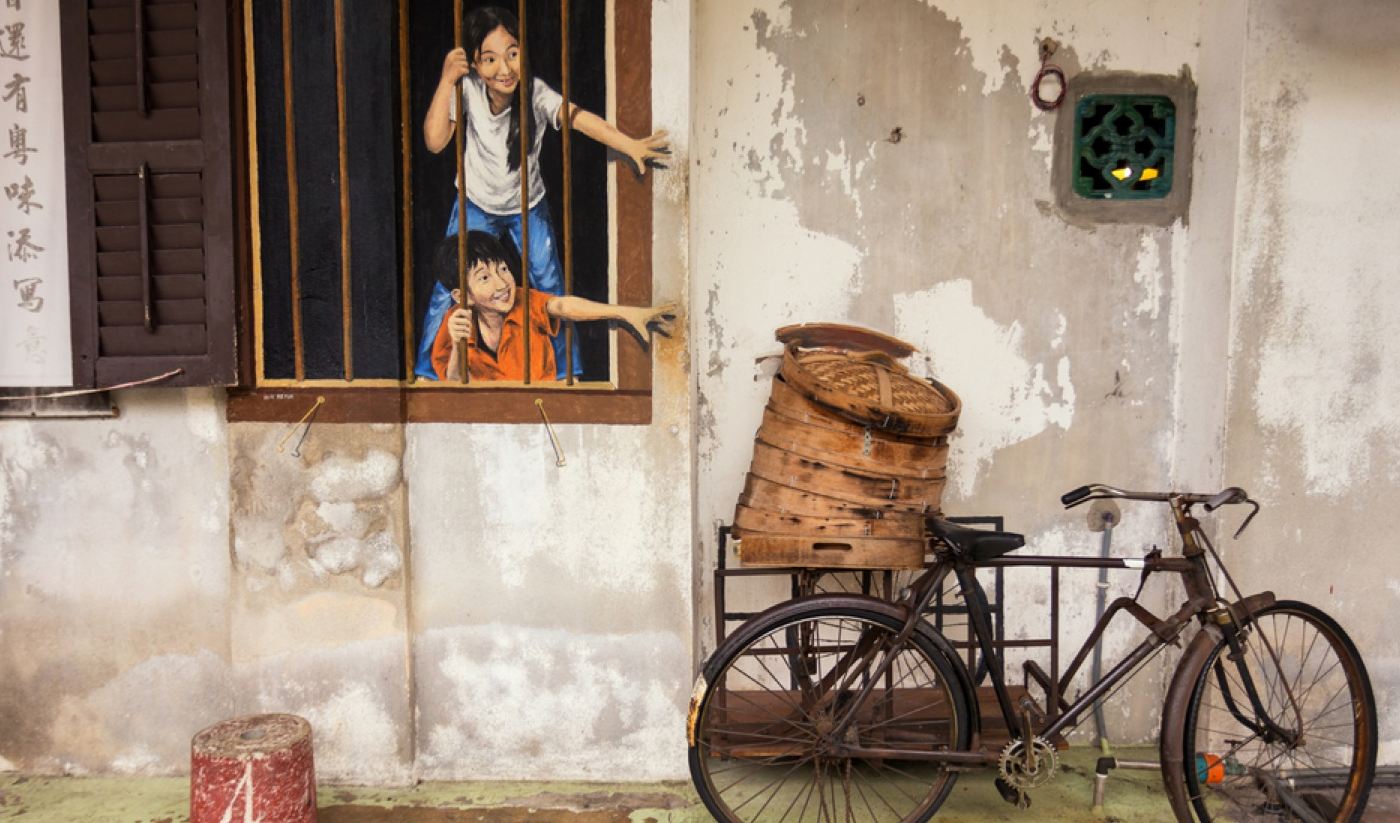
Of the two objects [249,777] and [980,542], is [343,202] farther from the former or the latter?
[980,542]

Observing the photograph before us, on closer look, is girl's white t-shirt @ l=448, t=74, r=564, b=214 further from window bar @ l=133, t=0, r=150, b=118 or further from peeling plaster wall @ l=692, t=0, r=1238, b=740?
window bar @ l=133, t=0, r=150, b=118

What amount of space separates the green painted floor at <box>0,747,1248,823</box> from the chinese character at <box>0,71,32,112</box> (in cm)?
276

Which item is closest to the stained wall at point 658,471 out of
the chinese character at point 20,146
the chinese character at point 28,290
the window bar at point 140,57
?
the chinese character at point 28,290

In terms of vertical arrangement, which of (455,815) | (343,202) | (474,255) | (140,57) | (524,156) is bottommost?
(455,815)

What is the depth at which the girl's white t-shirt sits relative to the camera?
3746 mm


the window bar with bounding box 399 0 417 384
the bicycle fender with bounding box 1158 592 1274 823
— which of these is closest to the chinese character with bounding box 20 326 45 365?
the window bar with bounding box 399 0 417 384

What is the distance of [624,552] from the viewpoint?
3.85 metres

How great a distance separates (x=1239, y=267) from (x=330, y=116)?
370 cm

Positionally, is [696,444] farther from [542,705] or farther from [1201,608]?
[1201,608]

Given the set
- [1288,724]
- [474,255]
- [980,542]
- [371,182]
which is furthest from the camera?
[1288,724]

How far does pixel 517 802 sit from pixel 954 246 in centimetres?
300

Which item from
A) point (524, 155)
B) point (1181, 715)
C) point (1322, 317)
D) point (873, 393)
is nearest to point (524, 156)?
point (524, 155)

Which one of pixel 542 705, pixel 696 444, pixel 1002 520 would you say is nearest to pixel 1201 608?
pixel 1002 520

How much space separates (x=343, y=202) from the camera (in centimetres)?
370
